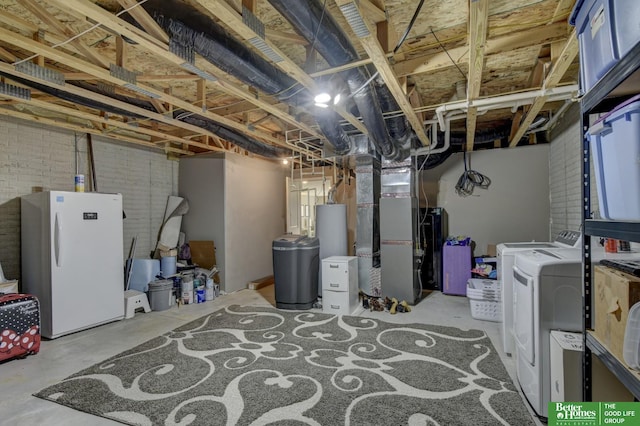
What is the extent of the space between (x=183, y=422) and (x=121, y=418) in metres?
0.42

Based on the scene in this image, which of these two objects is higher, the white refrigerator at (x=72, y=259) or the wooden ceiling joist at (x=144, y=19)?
the wooden ceiling joist at (x=144, y=19)

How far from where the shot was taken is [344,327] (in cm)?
362

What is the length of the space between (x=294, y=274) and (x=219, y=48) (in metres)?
2.96

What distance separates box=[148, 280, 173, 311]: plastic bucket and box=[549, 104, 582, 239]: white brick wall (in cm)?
535

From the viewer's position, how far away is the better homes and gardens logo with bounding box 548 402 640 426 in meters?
1.18

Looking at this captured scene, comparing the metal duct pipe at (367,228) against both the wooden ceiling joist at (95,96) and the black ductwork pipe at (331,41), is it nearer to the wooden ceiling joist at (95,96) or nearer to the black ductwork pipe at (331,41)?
the black ductwork pipe at (331,41)

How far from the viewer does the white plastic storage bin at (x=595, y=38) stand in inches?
40.6

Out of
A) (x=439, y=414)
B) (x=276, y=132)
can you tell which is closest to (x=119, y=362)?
(x=439, y=414)

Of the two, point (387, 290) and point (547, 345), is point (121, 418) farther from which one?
point (387, 290)

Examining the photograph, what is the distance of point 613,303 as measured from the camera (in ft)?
3.71

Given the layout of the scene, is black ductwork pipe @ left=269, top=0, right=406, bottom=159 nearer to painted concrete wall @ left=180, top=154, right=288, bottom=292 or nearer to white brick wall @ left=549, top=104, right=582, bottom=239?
white brick wall @ left=549, top=104, right=582, bottom=239

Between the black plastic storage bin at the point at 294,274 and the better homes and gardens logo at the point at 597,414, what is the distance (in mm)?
3201

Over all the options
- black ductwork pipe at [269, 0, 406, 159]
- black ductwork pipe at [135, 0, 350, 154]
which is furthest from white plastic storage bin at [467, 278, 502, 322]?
black ductwork pipe at [135, 0, 350, 154]

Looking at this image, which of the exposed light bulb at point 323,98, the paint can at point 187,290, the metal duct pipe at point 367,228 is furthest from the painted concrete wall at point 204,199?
the exposed light bulb at point 323,98
